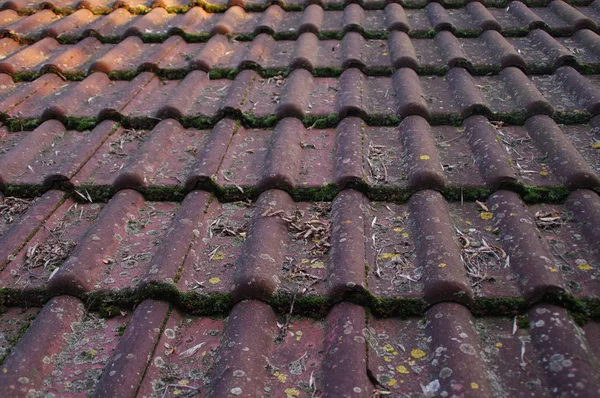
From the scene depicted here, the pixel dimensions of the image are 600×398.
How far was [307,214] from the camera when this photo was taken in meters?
1.87

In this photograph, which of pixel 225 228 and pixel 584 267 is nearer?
pixel 584 267

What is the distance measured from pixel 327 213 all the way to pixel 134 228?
69cm

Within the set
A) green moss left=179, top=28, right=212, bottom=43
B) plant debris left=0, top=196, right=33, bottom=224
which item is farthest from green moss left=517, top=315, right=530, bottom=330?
green moss left=179, top=28, right=212, bottom=43

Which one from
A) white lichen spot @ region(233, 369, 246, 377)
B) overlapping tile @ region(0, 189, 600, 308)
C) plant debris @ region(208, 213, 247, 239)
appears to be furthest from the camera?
plant debris @ region(208, 213, 247, 239)

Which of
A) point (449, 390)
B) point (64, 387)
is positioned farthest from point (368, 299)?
point (64, 387)

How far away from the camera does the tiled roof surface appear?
1358 mm

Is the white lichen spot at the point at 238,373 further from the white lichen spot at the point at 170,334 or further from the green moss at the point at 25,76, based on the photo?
the green moss at the point at 25,76

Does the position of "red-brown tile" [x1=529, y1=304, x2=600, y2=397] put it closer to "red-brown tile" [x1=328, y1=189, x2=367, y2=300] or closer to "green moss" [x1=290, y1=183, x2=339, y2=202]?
"red-brown tile" [x1=328, y1=189, x2=367, y2=300]

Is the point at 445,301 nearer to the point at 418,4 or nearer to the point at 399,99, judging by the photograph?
the point at 399,99

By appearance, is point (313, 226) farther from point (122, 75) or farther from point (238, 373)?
point (122, 75)

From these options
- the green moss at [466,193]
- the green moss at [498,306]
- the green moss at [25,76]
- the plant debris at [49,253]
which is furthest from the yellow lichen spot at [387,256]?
the green moss at [25,76]

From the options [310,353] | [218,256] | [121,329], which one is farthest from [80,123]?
[310,353]

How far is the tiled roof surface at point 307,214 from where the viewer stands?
4.46 feet

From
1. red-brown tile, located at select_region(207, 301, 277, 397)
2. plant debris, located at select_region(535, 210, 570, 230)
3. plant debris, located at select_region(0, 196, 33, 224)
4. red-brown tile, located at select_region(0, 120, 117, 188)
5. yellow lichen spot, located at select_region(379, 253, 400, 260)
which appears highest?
plant debris, located at select_region(535, 210, 570, 230)
